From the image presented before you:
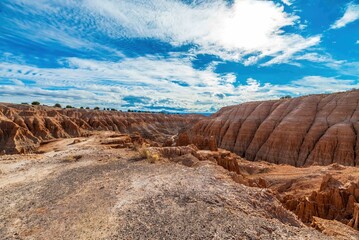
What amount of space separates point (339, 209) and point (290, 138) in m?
30.9

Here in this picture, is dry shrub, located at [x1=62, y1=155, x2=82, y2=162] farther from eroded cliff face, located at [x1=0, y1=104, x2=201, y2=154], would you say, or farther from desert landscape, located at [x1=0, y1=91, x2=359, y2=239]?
eroded cliff face, located at [x1=0, y1=104, x2=201, y2=154]

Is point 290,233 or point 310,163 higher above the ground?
point 290,233

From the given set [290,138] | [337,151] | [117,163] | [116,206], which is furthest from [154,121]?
[116,206]

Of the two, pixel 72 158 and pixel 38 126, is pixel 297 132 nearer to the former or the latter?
pixel 72 158

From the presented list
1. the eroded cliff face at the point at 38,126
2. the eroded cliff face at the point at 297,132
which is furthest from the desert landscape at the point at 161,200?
the eroded cliff face at the point at 38,126

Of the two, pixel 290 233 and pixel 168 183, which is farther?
pixel 168 183

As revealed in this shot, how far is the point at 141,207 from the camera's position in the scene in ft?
26.7

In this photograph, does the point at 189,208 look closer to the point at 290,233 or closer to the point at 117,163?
the point at 290,233

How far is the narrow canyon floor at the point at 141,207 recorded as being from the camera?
6.72m

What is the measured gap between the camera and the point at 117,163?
14.6m

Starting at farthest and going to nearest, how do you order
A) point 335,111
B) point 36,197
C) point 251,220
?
point 335,111 → point 36,197 → point 251,220

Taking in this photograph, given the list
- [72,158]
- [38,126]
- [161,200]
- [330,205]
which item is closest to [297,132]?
[330,205]

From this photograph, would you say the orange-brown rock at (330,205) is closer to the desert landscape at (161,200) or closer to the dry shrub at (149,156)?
the desert landscape at (161,200)

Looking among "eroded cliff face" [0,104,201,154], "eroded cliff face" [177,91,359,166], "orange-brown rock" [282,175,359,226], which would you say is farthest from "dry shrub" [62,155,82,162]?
"eroded cliff face" [0,104,201,154]
